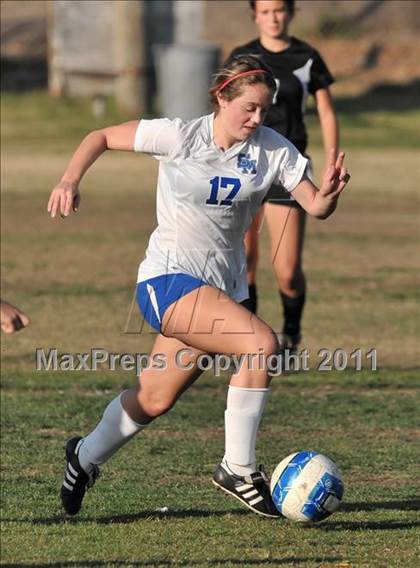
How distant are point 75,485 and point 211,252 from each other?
3.72 ft

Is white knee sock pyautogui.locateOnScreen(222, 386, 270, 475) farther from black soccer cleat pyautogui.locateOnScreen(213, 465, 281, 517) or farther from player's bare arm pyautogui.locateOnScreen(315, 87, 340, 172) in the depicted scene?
player's bare arm pyautogui.locateOnScreen(315, 87, 340, 172)

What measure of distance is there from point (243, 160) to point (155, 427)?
241cm

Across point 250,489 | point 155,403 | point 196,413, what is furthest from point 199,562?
point 196,413

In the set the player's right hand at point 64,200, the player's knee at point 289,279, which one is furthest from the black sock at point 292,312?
the player's right hand at point 64,200

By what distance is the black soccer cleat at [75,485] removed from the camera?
5.80 m

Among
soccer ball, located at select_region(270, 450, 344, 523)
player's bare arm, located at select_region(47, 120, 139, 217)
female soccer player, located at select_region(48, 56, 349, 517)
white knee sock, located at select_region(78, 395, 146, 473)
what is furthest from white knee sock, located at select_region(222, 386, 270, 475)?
player's bare arm, located at select_region(47, 120, 139, 217)

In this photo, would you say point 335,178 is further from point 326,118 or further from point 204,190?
point 326,118

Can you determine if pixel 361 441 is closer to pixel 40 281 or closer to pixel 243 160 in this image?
pixel 243 160

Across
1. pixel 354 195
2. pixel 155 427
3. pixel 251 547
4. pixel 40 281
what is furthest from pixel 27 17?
pixel 251 547

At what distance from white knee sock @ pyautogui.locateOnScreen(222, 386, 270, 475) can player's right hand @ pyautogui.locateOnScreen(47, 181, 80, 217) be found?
0.99 m

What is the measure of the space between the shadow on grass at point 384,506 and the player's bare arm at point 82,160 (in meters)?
1.79

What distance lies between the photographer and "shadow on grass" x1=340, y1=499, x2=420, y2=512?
600 cm

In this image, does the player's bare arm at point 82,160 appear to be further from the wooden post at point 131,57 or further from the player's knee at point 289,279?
the wooden post at point 131,57

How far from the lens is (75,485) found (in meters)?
5.80
